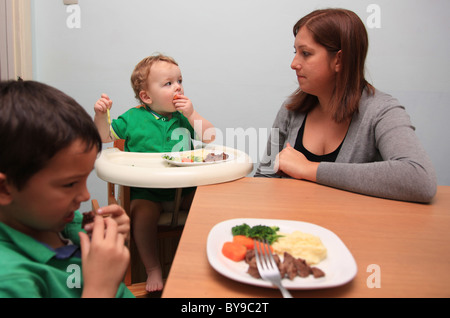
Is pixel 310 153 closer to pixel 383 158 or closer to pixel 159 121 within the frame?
pixel 383 158

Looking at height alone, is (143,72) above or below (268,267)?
above

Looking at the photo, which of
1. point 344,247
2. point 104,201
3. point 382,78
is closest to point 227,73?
point 382,78

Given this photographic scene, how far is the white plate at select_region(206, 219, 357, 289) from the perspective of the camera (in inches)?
20.3

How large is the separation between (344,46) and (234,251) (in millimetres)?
978

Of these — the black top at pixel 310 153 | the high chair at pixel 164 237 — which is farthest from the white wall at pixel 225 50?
the high chair at pixel 164 237

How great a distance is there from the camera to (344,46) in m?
1.27

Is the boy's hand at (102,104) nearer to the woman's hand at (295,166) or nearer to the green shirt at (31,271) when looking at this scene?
the woman's hand at (295,166)

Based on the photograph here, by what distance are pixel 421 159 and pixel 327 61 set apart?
51cm

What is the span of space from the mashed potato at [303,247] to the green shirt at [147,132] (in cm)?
111

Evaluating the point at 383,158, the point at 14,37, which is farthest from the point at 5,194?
the point at 14,37

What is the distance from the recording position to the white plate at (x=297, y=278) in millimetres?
517

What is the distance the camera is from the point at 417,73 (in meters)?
2.46

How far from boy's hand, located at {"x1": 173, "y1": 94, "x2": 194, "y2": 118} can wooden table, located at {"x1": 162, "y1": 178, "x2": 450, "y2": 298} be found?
629 mm
